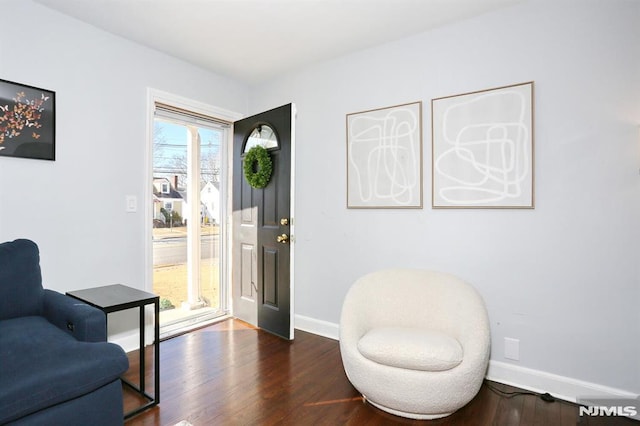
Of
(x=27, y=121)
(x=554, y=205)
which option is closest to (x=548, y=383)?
(x=554, y=205)

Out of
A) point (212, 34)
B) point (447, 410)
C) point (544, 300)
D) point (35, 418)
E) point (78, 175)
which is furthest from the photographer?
point (212, 34)

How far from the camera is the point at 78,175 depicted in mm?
2561

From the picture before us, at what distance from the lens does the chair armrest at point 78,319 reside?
70.0 inches

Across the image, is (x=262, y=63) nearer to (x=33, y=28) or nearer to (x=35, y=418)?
(x=33, y=28)

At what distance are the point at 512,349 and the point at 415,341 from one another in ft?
2.92

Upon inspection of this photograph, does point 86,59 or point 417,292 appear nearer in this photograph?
point 417,292

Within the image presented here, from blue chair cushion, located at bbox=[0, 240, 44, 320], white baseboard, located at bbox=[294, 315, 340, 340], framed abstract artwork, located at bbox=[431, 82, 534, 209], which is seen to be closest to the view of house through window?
white baseboard, located at bbox=[294, 315, 340, 340]

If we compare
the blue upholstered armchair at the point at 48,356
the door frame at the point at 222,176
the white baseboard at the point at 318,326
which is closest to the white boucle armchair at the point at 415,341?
the white baseboard at the point at 318,326

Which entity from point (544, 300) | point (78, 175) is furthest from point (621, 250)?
point (78, 175)

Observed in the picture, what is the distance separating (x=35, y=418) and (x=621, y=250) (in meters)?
3.07

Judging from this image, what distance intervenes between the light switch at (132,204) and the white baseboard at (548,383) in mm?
3019

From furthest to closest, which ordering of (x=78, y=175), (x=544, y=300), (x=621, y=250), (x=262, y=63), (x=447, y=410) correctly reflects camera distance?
1. (x=262, y=63)
2. (x=78, y=175)
3. (x=544, y=300)
4. (x=621, y=250)
5. (x=447, y=410)

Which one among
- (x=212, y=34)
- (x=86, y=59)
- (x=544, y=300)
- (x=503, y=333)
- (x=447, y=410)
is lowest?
(x=447, y=410)

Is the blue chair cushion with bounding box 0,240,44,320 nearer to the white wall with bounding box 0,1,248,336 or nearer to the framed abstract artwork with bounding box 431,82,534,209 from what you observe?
the white wall with bounding box 0,1,248,336
